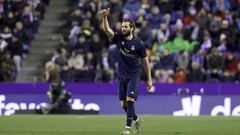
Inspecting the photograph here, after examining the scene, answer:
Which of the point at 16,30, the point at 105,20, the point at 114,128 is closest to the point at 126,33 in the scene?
the point at 105,20

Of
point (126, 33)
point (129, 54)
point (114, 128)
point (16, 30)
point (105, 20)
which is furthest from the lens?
point (16, 30)

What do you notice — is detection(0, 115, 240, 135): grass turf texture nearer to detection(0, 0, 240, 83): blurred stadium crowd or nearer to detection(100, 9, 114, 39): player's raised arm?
detection(100, 9, 114, 39): player's raised arm

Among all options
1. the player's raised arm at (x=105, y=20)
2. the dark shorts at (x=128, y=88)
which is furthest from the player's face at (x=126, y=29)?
the dark shorts at (x=128, y=88)

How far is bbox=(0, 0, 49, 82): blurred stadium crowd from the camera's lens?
3350 cm

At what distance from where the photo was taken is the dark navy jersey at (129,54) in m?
16.5

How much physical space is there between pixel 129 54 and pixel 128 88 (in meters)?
0.77

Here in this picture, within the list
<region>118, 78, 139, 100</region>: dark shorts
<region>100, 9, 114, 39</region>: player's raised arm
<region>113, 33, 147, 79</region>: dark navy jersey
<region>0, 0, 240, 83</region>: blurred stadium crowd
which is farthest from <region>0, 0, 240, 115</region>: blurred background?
<region>100, 9, 114, 39</region>: player's raised arm

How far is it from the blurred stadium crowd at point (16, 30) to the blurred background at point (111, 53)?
0.05 meters

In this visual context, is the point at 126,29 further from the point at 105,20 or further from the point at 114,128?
the point at 114,128

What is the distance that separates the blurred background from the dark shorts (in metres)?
11.8

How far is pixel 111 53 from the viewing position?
32281 mm

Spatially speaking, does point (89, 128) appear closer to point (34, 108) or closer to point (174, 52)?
point (34, 108)

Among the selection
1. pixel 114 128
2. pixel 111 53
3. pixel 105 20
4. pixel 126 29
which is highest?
pixel 105 20

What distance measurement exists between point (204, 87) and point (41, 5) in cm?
1107
